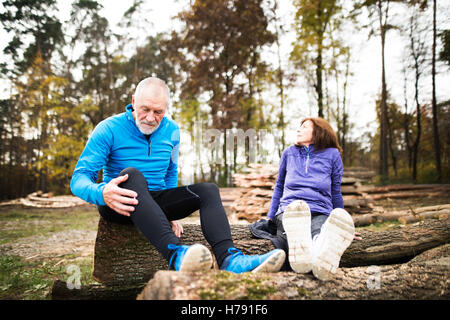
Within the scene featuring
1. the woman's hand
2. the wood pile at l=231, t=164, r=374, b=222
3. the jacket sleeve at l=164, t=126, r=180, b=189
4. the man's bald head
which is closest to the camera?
the man's bald head

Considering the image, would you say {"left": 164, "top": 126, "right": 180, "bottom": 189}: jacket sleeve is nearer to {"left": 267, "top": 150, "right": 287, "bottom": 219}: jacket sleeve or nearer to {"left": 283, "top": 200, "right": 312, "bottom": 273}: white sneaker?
{"left": 267, "top": 150, "right": 287, "bottom": 219}: jacket sleeve

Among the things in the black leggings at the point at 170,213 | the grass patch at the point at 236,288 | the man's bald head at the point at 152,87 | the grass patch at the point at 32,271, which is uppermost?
the man's bald head at the point at 152,87

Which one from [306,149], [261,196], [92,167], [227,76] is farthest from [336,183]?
[227,76]

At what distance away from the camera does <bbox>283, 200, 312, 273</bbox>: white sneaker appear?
1.31 metres

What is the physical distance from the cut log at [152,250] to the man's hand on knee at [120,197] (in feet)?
1.41

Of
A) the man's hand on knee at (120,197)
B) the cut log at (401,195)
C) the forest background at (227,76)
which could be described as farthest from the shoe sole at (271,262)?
the forest background at (227,76)

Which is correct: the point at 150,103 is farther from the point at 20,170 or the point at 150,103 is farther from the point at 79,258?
the point at 20,170

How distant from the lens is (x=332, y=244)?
1.29 m

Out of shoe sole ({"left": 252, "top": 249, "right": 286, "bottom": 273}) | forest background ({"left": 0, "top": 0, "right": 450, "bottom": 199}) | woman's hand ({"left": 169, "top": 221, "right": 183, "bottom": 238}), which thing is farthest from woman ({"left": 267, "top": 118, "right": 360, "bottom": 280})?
forest background ({"left": 0, "top": 0, "right": 450, "bottom": 199})

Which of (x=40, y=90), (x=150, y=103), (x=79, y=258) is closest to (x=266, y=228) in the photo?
(x=150, y=103)

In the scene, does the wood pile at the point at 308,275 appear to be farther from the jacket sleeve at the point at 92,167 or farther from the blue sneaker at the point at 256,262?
the jacket sleeve at the point at 92,167

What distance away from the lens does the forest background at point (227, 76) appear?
10.8m

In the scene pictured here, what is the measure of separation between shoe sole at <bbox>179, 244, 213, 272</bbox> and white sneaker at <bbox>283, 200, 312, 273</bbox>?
0.45 metres

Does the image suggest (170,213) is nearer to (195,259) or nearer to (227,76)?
(195,259)
